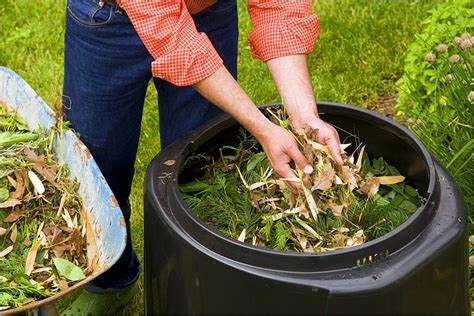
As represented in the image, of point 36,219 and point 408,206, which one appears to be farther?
point 36,219

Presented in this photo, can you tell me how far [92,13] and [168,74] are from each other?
0.37 meters

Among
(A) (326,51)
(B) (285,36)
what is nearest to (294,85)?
(B) (285,36)

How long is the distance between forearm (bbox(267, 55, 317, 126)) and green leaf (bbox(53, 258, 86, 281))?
24.9 inches

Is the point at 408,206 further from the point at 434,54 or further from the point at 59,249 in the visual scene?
the point at 434,54

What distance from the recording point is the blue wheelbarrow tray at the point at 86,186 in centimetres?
174

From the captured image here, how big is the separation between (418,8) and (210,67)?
2770 mm

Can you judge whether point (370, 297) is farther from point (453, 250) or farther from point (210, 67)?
point (210, 67)

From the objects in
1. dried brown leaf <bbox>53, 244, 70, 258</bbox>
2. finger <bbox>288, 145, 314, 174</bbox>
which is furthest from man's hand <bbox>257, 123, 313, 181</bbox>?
dried brown leaf <bbox>53, 244, 70, 258</bbox>

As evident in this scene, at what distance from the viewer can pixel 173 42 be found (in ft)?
5.64

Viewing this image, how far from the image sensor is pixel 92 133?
2.17m

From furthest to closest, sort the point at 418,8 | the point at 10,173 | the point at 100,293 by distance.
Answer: the point at 418,8
the point at 100,293
the point at 10,173

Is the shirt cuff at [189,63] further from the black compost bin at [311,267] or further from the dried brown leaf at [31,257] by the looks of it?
the dried brown leaf at [31,257]

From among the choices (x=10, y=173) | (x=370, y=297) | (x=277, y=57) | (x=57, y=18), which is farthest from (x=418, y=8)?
(x=370, y=297)

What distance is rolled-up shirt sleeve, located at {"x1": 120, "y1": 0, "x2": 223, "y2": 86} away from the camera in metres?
1.70
